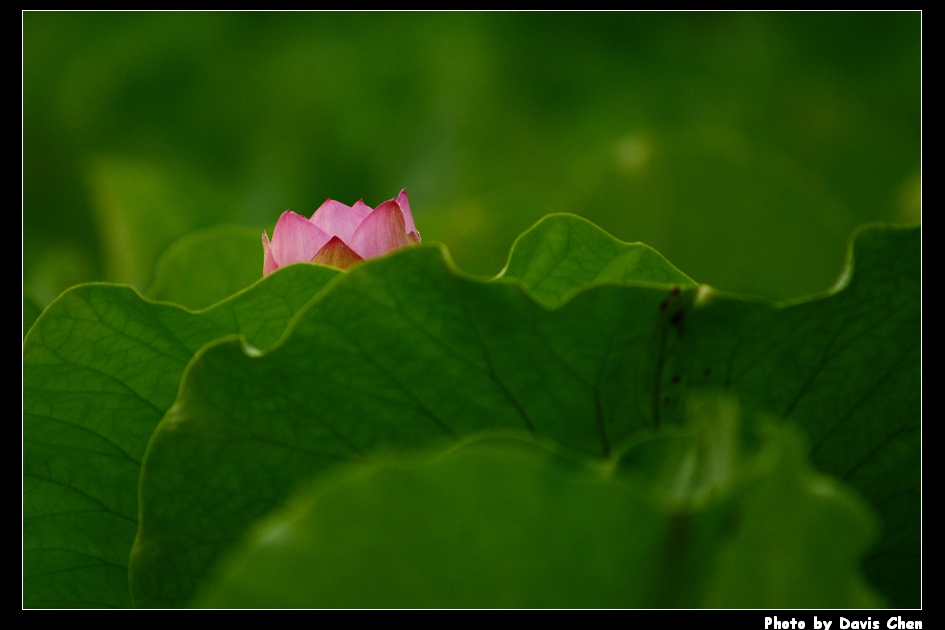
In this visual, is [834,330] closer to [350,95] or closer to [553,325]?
[553,325]

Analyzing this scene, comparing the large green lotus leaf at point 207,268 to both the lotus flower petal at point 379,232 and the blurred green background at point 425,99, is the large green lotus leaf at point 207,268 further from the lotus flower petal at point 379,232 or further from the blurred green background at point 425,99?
the blurred green background at point 425,99

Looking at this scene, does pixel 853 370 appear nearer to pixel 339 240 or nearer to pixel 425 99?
pixel 339 240

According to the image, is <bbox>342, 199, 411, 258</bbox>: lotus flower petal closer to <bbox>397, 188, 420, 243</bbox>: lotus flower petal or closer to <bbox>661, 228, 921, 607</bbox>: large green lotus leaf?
<bbox>397, 188, 420, 243</bbox>: lotus flower petal

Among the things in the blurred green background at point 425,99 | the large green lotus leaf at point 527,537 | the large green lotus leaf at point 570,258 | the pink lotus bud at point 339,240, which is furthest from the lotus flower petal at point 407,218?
the blurred green background at point 425,99

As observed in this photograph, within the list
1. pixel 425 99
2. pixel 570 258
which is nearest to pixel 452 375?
pixel 570 258

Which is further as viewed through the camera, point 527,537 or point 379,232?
point 379,232

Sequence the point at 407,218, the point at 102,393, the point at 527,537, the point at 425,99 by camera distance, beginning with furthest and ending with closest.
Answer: the point at 425,99 → the point at 407,218 → the point at 102,393 → the point at 527,537

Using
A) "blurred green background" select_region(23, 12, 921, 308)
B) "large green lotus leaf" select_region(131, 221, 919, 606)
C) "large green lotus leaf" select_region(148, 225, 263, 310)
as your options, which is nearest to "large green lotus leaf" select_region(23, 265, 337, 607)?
"large green lotus leaf" select_region(131, 221, 919, 606)
